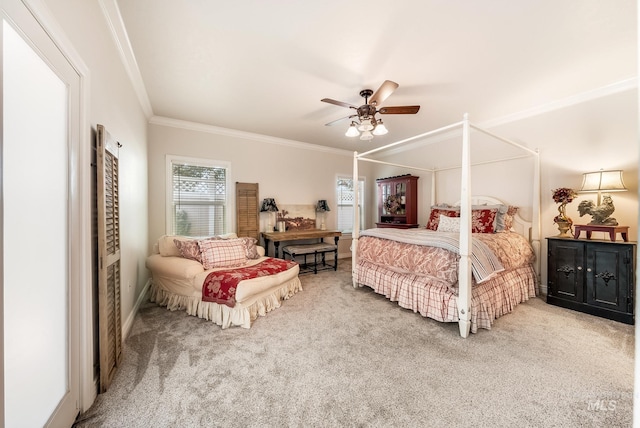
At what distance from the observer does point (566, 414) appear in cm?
137

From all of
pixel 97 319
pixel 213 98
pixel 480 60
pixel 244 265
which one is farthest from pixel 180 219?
pixel 480 60

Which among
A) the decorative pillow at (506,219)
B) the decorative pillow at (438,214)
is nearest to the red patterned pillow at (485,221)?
the decorative pillow at (506,219)

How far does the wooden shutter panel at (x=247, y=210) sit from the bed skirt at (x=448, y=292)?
2198 mm

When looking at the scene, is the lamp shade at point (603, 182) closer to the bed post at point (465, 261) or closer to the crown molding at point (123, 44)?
the bed post at point (465, 261)

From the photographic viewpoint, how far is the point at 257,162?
4.53 metres

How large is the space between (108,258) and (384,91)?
2.57 m

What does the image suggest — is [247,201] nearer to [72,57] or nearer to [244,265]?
[244,265]

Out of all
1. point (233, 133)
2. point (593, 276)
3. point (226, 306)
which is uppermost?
point (233, 133)

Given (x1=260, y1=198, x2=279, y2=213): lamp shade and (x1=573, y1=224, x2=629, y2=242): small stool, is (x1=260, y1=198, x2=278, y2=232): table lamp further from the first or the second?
(x1=573, y1=224, x2=629, y2=242): small stool

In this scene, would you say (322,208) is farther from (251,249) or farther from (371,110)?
(371,110)

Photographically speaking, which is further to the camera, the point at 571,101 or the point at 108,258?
the point at 571,101

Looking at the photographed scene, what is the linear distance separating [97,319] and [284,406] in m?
1.27

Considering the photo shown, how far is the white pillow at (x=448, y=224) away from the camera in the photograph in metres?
3.54

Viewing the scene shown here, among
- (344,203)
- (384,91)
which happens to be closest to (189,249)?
(384,91)
